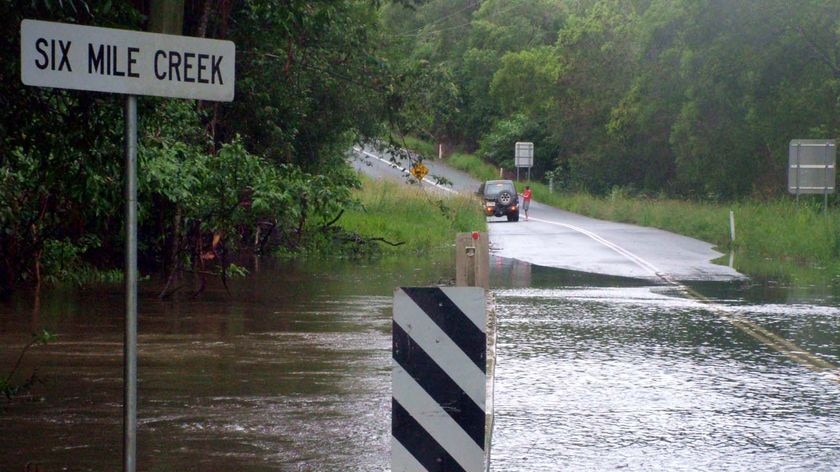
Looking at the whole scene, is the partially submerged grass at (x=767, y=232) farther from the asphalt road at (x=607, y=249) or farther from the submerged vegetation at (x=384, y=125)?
the asphalt road at (x=607, y=249)

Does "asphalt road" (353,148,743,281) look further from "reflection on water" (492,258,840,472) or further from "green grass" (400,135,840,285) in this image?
"reflection on water" (492,258,840,472)

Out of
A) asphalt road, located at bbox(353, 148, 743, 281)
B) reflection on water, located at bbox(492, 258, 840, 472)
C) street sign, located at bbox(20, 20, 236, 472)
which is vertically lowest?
reflection on water, located at bbox(492, 258, 840, 472)

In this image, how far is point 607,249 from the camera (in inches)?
1224

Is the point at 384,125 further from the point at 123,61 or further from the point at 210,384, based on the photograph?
the point at 123,61

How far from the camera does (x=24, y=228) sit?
1552cm

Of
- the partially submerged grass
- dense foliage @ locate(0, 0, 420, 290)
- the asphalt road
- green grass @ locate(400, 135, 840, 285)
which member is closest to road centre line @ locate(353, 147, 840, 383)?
the asphalt road

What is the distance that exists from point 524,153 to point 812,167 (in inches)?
1615

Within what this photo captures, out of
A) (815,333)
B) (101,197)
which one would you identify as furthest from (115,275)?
(815,333)

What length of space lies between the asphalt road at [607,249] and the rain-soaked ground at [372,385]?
6.81m

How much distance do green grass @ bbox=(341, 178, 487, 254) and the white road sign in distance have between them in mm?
21045

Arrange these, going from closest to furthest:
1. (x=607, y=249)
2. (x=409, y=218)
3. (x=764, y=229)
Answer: (x=607, y=249), (x=764, y=229), (x=409, y=218)

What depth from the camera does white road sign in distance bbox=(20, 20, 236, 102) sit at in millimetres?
5688

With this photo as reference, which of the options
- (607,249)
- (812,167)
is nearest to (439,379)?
(607,249)

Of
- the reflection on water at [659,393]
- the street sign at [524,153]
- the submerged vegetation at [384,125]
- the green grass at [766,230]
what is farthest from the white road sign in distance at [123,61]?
the street sign at [524,153]
